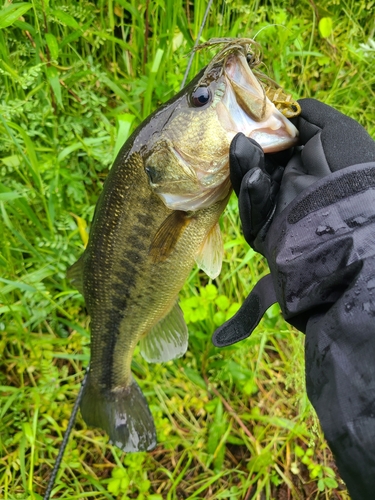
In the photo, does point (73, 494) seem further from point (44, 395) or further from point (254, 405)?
point (254, 405)

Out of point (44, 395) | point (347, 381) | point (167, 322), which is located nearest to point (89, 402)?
point (44, 395)

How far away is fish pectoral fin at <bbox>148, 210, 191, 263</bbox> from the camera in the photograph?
177 cm

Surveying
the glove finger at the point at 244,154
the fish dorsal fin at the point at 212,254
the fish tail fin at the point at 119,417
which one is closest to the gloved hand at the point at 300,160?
the glove finger at the point at 244,154

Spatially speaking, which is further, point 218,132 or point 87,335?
point 87,335

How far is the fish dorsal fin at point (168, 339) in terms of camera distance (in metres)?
2.22

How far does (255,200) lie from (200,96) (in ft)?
1.49

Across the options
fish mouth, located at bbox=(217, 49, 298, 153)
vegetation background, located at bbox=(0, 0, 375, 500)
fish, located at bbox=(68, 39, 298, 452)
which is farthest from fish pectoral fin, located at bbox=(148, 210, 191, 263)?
vegetation background, located at bbox=(0, 0, 375, 500)

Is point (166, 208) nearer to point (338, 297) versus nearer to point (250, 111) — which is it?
point (250, 111)

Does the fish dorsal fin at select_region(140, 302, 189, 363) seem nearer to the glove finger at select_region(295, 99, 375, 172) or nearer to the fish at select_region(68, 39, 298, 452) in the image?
the fish at select_region(68, 39, 298, 452)

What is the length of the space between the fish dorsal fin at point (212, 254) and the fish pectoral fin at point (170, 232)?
148 millimetres

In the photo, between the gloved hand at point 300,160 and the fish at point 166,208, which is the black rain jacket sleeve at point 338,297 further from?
the fish at point 166,208

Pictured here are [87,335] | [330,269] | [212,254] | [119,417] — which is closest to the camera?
[330,269]

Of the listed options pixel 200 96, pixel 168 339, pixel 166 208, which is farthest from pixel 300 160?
pixel 168 339

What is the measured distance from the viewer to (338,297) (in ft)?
4.52
